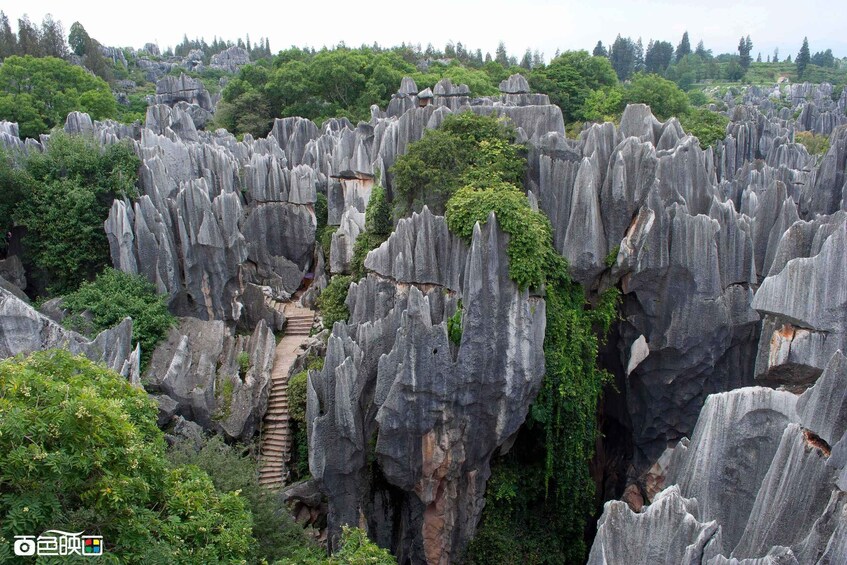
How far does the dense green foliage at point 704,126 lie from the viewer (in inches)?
1314

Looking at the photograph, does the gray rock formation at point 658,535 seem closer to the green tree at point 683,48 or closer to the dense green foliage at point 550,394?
the dense green foliage at point 550,394

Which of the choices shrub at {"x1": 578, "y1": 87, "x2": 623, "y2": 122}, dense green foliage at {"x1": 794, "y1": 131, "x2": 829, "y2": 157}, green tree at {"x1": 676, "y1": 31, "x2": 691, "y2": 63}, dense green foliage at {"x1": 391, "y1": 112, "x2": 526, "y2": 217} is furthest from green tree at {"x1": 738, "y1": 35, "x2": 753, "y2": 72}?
dense green foliage at {"x1": 391, "y1": 112, "x2": 526, "y2": 217}

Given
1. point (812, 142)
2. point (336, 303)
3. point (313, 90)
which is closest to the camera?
point (336, 303)

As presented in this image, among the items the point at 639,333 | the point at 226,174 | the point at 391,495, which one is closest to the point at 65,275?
the point at 226,174

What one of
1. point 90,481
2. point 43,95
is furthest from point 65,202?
point 43,95

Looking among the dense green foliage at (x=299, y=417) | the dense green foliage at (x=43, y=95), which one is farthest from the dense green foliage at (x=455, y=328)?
the dense green foliage at (x=43, y=95)

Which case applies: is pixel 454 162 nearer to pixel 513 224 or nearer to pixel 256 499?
pixel 513 224

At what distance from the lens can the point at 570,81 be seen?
4181 centimetres

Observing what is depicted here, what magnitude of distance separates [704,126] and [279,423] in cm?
2768

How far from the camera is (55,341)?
14305 millimetres

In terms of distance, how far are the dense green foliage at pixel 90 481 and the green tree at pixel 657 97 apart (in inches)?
1310

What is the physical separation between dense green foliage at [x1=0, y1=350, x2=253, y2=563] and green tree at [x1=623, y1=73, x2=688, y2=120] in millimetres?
33278

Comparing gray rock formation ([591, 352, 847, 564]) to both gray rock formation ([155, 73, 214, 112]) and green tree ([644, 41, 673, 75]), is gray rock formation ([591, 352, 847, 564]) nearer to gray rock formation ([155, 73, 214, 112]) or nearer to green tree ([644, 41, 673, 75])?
gray rock formation ([155, 73, 214, 112])

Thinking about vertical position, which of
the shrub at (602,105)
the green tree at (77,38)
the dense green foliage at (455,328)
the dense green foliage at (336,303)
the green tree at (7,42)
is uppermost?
the green tree at (77,38)
